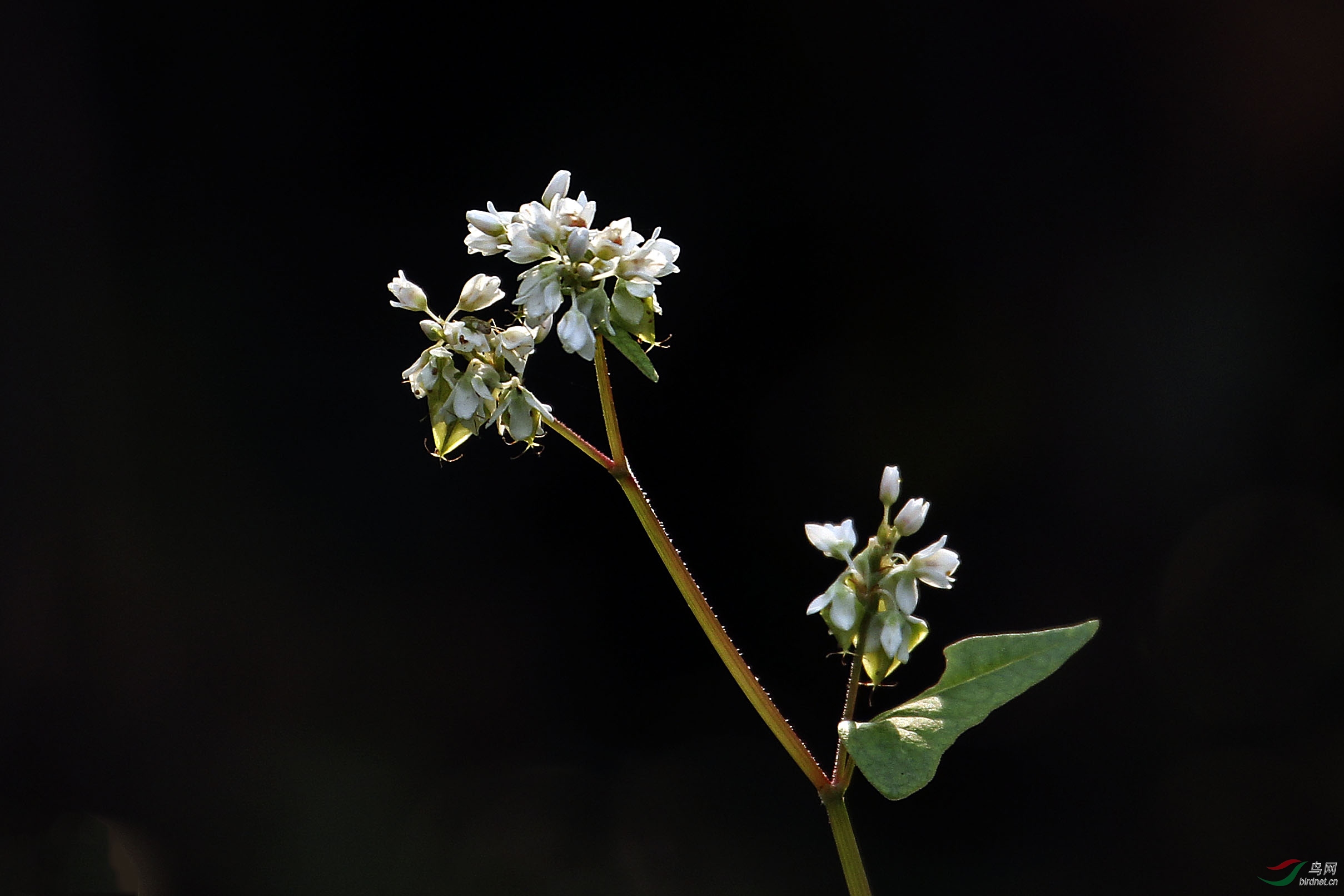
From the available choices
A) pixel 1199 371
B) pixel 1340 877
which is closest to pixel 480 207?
pixel 1199 371

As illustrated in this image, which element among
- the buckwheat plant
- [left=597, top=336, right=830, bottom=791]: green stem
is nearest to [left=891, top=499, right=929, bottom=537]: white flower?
the buckwheat plant

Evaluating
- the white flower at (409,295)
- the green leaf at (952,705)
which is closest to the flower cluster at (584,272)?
the white flower at (409,295)

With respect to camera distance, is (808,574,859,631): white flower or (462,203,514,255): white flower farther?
(462,203,514,255): white flower

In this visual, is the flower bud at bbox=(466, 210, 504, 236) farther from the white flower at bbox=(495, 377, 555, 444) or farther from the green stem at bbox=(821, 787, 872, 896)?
the green stem at bbox=(821, 787, 872, 896)

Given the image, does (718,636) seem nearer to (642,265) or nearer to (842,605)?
(842,605)

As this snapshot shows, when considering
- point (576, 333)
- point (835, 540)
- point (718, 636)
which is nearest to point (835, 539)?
point (835, 540)

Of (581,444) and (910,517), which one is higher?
(581,444)

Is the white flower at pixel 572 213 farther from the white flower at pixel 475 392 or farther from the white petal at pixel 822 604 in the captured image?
the white petal at pixel 822 604
